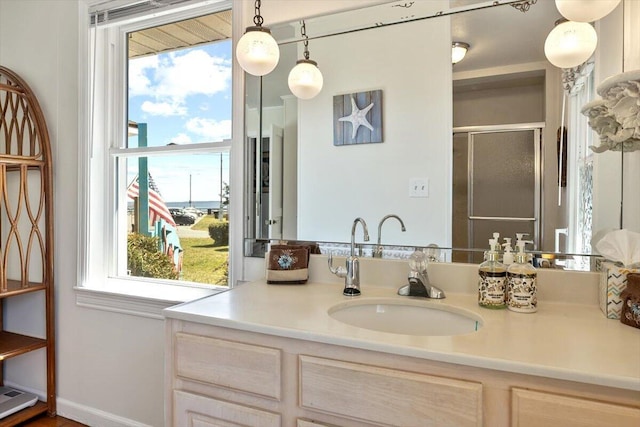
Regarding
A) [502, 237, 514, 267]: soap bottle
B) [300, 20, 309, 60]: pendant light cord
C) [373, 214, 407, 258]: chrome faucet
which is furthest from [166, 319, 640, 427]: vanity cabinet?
[300, 20, 309, 60]: pendant light cord

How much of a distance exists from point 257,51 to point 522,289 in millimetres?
1206

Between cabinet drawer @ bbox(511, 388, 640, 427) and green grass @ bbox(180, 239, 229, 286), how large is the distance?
1.41 meters

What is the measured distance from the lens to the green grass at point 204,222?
1.90 m

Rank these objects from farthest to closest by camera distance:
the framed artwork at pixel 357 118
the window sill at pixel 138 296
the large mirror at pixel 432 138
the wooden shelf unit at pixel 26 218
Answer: the wooden shelf unit at pixel 26 218, the window sill at pixel 138 296, the framed artwork at pixel 357 118, the large mirror at pixel 432 138

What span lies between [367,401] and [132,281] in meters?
1.67

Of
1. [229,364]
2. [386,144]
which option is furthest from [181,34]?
[229,364]

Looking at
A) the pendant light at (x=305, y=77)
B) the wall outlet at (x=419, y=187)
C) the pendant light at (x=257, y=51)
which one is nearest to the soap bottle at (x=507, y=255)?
the wall outlet at (x=419, y=187)

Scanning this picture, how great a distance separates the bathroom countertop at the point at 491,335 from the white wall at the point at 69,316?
36.0 inches

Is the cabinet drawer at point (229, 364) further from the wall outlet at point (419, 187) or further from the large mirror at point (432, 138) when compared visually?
the wall outlet at point (419, 187)

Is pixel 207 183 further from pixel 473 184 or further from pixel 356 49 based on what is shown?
pixel 473 184

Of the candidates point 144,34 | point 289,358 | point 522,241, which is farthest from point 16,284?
point 522,241

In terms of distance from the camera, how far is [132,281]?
2.09m

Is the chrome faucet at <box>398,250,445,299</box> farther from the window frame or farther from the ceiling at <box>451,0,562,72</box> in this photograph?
the window frame

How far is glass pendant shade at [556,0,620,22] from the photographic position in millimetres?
1029
